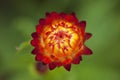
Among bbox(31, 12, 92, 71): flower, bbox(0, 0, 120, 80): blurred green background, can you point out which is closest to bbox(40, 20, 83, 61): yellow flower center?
bbox(31, 12, 92, 71): flower

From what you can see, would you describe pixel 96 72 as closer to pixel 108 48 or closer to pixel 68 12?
pixel 108 48

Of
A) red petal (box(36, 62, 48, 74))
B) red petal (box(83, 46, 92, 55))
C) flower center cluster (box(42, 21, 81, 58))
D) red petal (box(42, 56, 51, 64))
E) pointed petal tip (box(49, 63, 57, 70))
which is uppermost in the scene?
flower center cluster (box(42, 21, 81, 58))

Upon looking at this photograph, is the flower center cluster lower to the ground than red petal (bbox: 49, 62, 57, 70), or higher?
higher

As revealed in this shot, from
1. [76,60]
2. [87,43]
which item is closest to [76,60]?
[76,60]

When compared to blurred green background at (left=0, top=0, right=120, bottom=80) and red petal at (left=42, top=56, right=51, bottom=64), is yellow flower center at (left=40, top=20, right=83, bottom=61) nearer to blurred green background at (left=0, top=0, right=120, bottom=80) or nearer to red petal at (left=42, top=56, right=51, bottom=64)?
red petal at (left=42, top=56, right=51, bottom=64)

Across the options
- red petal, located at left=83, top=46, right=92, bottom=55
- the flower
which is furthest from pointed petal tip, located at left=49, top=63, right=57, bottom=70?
red petal, located at left=83, top=46, right=92, bottom=55

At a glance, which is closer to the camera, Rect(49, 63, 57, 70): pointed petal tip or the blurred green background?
Rect(49, 63, 57, 70): pointed petal tip

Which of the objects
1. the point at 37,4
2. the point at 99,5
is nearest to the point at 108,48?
the point at 99,5

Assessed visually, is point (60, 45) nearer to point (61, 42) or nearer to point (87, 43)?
point (61, 42)
